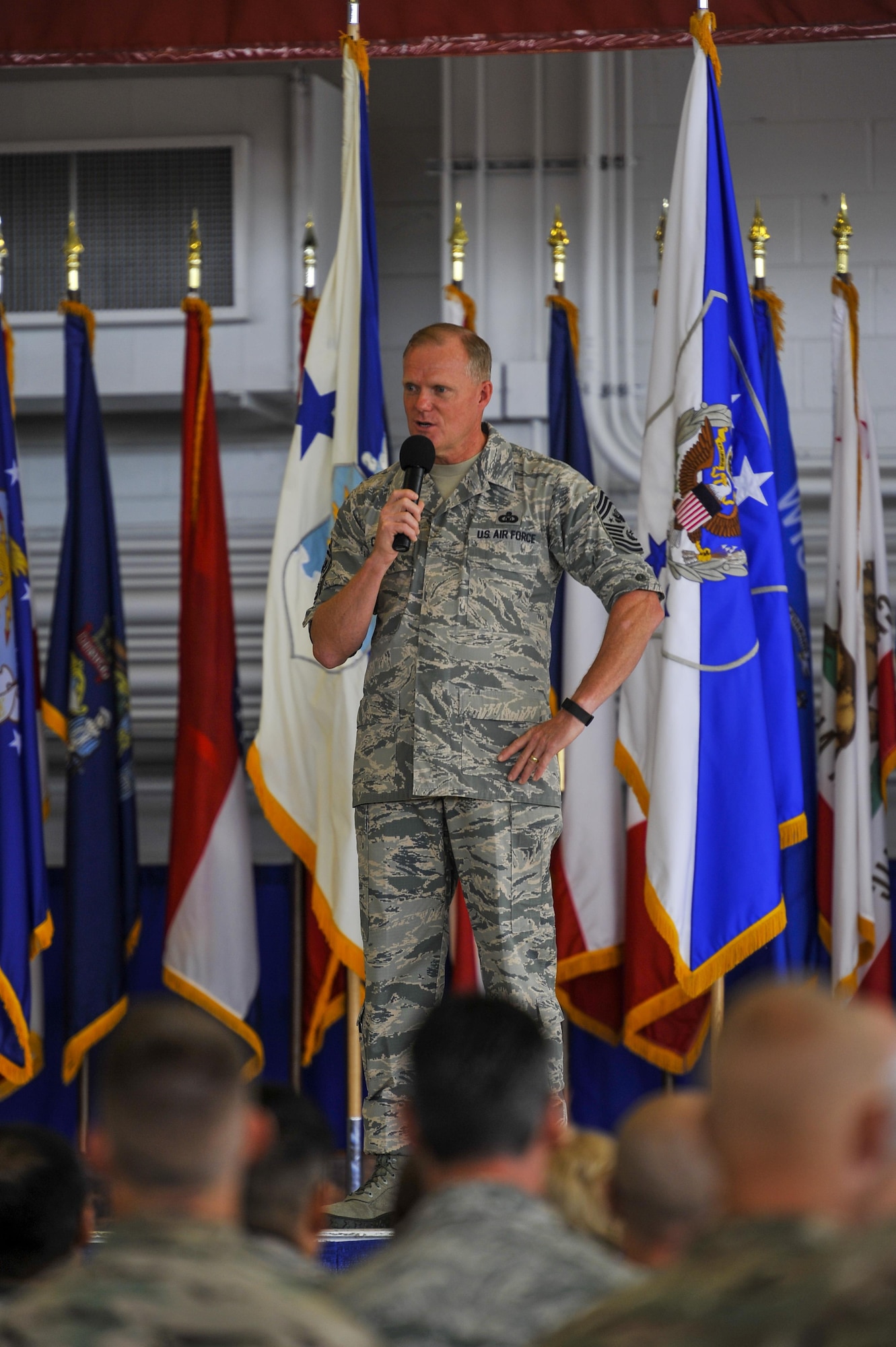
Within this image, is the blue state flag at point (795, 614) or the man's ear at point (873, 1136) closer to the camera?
the man's ear at point (873, 1136)

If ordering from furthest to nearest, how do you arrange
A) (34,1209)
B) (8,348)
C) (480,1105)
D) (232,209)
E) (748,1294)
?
(232,209) → (8,348) → (34,1209) → (480,1105) → (748,1294)

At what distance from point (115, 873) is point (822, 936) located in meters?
1.68

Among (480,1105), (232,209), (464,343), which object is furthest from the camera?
(232,209)

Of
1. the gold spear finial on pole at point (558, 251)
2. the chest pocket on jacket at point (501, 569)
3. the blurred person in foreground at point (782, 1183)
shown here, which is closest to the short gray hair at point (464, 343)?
the chest pocket on jacket at point (501, 569)

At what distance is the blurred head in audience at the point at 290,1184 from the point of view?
1.50m

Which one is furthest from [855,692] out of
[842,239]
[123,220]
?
[123,220]

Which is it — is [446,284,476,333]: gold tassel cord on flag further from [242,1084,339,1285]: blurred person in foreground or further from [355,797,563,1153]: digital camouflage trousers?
[242,1084,339,1285]: blurred person in foreground

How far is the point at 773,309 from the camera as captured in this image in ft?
12.9

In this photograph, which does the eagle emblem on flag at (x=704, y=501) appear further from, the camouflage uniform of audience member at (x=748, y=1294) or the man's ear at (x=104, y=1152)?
the camouflage uniform of audience member at (x=748, y=1294)

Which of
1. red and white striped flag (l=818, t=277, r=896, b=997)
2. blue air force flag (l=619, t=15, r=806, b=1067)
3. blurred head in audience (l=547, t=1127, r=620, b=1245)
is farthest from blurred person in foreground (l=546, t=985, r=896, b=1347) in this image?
red and white striped flag (l=818, t=277, r=896, b=997)

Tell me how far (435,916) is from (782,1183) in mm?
1811

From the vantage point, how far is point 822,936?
381 cm

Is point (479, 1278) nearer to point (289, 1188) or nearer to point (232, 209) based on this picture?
point (289, 1188)

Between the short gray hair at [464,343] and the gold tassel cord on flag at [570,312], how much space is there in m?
1.14
